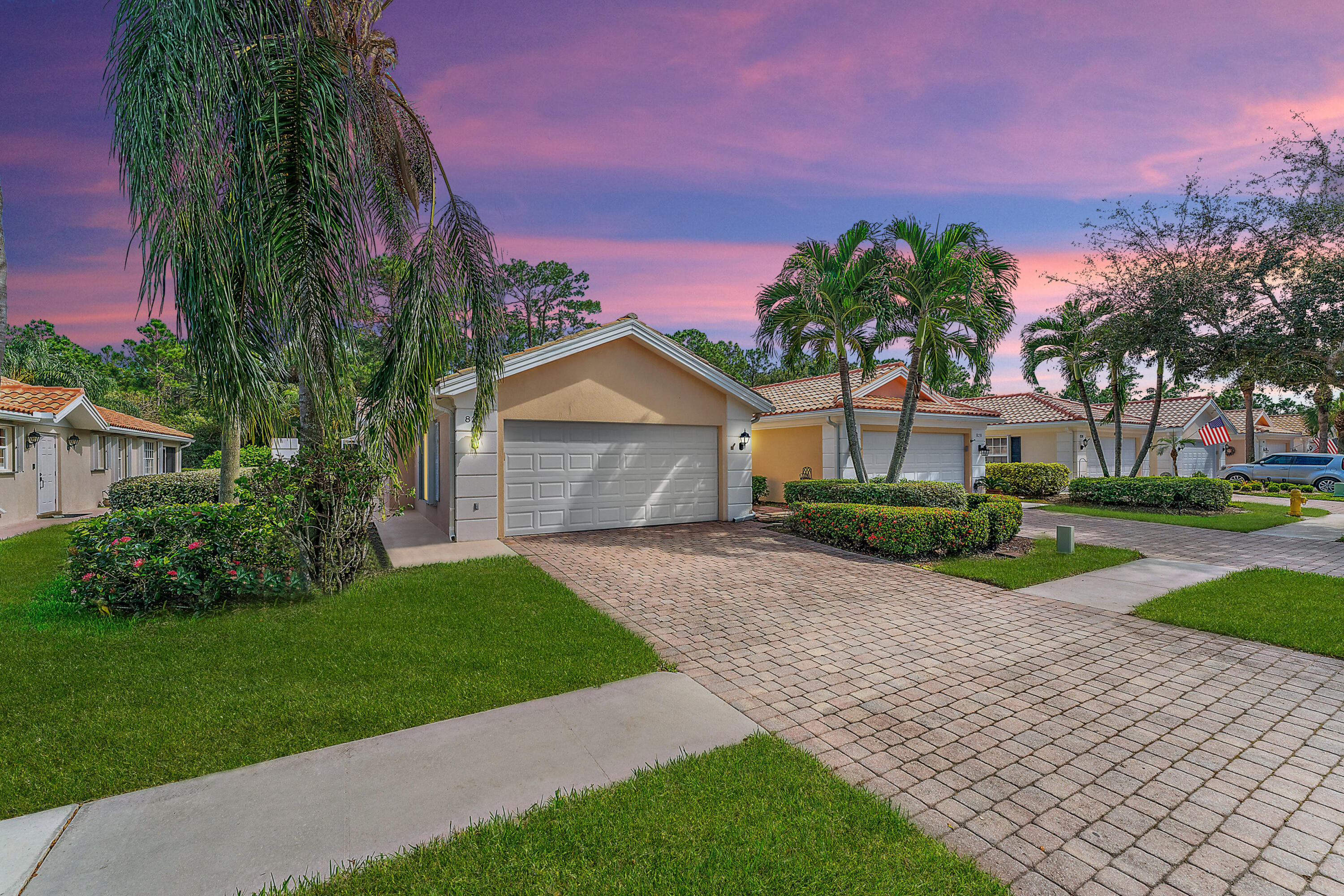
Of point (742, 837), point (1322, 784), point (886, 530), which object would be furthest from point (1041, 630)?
point (742, 837)

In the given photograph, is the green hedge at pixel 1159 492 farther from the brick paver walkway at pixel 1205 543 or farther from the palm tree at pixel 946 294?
the palm tree at pixel 946 294

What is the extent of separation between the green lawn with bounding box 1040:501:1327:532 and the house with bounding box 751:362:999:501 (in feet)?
10.00

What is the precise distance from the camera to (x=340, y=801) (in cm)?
302

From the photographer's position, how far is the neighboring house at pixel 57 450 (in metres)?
14.2

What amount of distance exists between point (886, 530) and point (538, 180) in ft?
33.6

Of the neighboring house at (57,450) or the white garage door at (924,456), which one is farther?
the white garage door at (924,456)

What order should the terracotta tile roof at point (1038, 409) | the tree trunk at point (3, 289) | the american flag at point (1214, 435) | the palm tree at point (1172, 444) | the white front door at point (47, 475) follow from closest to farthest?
the tree trunk at point (3, 289), the white front door at point (47, 475), the american flag at point (1214, 435), the terracotta tile roof at point (1038, 409), the palm tree at point (1172, 444)

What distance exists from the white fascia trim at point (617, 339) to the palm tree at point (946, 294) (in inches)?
141

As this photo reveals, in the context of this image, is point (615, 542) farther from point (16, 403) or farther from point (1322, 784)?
point (16, 403)

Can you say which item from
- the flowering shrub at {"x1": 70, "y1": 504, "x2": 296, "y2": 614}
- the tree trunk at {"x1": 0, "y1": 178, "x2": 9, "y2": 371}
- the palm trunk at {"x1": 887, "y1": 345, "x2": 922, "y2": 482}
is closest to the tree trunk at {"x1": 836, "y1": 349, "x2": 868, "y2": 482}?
the palm trunk at {"x1": 887, "y1": 345, "x2": 922, "y2": 482}

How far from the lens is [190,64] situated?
209 inches

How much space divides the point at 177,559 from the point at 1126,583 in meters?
11.8

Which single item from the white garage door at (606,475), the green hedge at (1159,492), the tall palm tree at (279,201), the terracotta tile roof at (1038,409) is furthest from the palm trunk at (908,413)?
the terracotta tile roof at (1038,409)

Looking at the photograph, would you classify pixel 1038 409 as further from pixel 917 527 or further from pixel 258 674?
pixel 258 674
